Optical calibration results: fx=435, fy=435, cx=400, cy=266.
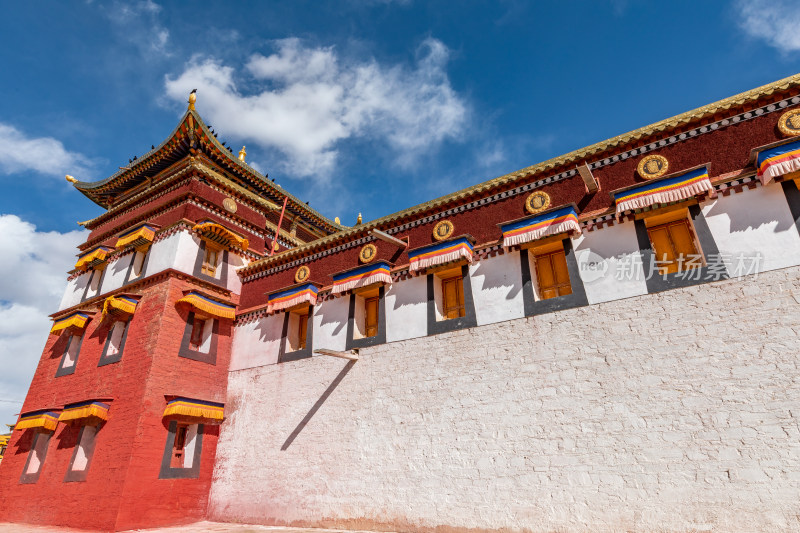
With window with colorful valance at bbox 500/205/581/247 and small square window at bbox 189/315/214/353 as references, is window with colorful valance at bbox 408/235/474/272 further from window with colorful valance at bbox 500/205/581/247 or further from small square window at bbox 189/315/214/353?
small square window at bbox 189/315/214/353

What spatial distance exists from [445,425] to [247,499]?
5.31m

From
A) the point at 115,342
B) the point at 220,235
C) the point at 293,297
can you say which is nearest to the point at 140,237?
the point at 220,235

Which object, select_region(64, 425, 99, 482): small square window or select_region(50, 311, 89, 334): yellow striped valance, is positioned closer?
Answer: select_region(64, 425, 99, 482): small square window

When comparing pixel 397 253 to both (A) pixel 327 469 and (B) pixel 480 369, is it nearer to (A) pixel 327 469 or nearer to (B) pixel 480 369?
(B) pixel 480 369

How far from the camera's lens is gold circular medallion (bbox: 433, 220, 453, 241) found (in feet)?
31.8

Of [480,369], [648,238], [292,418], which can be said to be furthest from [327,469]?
[648,238]

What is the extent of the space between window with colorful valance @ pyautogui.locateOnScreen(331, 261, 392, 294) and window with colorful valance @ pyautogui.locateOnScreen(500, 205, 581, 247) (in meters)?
2.80

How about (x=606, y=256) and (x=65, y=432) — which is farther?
(x=65, y=432)

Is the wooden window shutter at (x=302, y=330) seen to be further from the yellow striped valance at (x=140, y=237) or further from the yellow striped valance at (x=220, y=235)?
the yellow striped valance at (x=140, y=237)

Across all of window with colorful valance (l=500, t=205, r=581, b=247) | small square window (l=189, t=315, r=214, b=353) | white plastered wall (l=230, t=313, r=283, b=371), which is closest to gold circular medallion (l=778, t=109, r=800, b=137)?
window with colorful valance (l=500, t=205, r=581, b=247)

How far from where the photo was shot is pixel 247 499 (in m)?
9.99

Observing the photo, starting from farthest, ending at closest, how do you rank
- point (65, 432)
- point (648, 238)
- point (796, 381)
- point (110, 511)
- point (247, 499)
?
point (65, 432) < point (247, 499) < point (110, 511) < point (648, 238) < point (796, 381)

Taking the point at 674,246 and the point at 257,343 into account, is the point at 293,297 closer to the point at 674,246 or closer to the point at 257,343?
the point at 257,343

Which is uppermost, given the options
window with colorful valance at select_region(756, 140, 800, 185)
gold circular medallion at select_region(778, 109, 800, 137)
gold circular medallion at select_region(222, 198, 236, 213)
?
gold circular medallion at select_region(222, 198, 236, 213)
